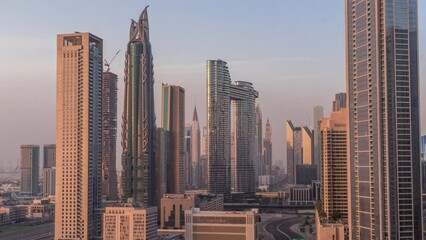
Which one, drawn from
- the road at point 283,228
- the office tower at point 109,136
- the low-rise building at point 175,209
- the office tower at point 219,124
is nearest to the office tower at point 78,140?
the low-rise building at point 175,209

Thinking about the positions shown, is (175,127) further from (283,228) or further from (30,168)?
(30,168)

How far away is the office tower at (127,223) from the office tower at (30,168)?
6578 centimetres

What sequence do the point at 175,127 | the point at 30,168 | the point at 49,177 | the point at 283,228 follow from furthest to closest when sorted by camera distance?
the point at 30,168 → the point at 49,177 → the point at 175,127 → the point at 283,228

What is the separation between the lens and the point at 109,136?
9038cm

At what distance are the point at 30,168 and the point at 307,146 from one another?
5687 centimetres

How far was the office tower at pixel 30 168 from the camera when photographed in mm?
113312

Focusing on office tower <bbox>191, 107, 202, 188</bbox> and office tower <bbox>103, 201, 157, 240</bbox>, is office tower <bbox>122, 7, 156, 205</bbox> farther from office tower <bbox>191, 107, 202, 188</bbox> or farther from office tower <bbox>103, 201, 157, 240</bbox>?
office tower <bbox>191, 107, 202, 188</bbox>

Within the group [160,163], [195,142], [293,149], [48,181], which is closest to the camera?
[160,163]

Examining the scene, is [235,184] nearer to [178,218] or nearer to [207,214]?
[178,218]

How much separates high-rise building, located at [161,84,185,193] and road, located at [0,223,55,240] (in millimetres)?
23162

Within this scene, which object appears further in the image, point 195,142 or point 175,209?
point 195,142

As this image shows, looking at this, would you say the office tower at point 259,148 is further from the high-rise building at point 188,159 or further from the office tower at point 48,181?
the office tower at point 48,181

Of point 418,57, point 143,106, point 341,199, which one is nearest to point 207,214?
point 341,199

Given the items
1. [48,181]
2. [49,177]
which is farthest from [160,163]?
[48,181]
